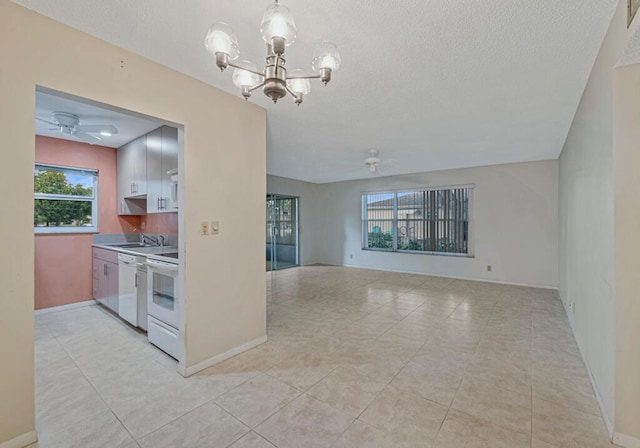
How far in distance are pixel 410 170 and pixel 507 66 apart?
4236mm

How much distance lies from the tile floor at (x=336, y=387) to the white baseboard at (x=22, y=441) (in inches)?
2.0

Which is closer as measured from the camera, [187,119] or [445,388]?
[445,388]

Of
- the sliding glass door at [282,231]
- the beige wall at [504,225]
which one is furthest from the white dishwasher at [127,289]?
the beige wall at [504,225]

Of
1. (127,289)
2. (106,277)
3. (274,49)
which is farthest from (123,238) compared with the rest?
(274,49)

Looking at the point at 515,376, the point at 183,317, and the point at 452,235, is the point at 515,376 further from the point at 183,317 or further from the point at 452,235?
the point at 452,235

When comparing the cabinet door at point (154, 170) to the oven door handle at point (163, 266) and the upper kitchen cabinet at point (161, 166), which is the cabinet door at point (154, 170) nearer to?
the upper kitchen cabinet at point (161, 166)

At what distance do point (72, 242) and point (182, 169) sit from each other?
3153 millimetres

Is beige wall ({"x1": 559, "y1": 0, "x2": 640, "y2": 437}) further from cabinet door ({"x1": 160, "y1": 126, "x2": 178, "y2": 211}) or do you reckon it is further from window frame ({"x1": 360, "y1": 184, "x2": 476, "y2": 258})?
cabinet door ({"x1": 160, "y1": 126, "x2": 178, "y2": 211})

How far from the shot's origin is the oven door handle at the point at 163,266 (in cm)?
250

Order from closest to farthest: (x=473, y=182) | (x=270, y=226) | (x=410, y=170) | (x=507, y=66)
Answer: (x=507, y=66) < (x=473, y=182) < (x=410, y=170) < (x=270, y=226)

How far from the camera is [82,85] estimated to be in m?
1.76

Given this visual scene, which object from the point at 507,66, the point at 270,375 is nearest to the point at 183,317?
the point at 270,375

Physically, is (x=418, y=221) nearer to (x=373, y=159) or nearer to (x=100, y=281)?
(x=373, y=159)

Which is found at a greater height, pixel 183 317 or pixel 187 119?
pixel 187 119
